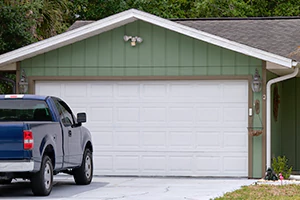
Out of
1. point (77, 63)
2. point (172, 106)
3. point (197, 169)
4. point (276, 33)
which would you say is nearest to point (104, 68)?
point (77, 63)

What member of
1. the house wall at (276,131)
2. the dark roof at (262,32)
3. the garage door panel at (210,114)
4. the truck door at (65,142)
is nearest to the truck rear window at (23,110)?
the truck door at (65,142)

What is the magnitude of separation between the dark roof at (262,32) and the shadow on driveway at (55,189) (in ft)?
17.7

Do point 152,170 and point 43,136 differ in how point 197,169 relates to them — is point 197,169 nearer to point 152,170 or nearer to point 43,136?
point 152,170

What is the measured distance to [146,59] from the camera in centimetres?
1770

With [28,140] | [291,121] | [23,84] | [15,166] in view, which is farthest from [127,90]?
[15,166]

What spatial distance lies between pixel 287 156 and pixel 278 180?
3949 mm

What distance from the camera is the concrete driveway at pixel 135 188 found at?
13.2m

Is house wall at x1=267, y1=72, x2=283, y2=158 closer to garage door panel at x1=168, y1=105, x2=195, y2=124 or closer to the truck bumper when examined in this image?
garage door panel at x1=168, y1=105, x2=195, y2=124

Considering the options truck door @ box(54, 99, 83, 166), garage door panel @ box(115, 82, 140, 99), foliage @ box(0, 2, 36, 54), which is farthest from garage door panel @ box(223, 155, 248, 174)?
foliage @ box(0, 2, 36, 54)

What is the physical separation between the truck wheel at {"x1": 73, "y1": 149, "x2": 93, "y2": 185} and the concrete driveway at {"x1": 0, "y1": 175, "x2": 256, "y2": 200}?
6.4 inches

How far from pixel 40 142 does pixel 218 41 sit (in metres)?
5.57

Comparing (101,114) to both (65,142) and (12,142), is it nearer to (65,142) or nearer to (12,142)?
(65,142)

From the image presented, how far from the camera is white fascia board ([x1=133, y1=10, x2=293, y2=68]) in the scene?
1644cm

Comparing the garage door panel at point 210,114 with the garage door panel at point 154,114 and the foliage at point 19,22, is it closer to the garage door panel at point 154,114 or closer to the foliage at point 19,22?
the garage door panel at point 154,114
